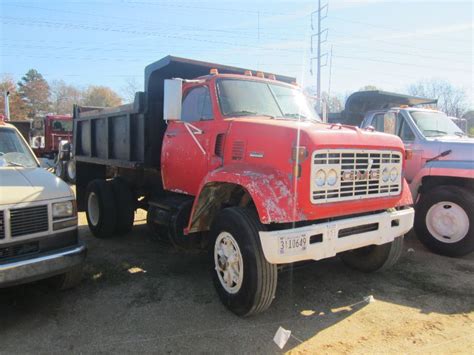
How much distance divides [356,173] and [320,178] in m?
0.50

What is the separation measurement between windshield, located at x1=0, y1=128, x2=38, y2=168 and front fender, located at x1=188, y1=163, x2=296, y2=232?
7.20 feet

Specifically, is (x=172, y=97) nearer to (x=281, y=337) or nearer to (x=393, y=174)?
(x=393, y=174)

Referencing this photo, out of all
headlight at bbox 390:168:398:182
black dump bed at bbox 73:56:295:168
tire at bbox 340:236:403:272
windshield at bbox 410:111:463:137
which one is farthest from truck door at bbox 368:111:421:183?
headlight at bbox 390:168:398:182

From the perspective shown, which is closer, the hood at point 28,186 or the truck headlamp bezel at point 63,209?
the hood at point 28,186

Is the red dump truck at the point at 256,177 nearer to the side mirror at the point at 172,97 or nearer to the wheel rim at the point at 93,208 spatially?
the side mirror at the point at 172,97

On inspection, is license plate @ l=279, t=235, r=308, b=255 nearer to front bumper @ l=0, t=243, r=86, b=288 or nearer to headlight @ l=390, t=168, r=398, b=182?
headlight @ l=390, t=168, r=398, b=182

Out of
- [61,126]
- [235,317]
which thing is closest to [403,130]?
[235,317]

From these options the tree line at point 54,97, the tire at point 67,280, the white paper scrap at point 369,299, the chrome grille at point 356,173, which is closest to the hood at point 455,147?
the chrome grille at point 356,173

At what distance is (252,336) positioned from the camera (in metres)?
3.58

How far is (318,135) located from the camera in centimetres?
367

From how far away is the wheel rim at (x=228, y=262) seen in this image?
12.8 ft

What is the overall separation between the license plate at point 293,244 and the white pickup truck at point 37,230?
2.13 meters

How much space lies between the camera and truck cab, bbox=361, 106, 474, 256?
5875 millimetres

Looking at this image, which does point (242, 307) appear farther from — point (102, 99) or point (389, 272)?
point (102, 99)
